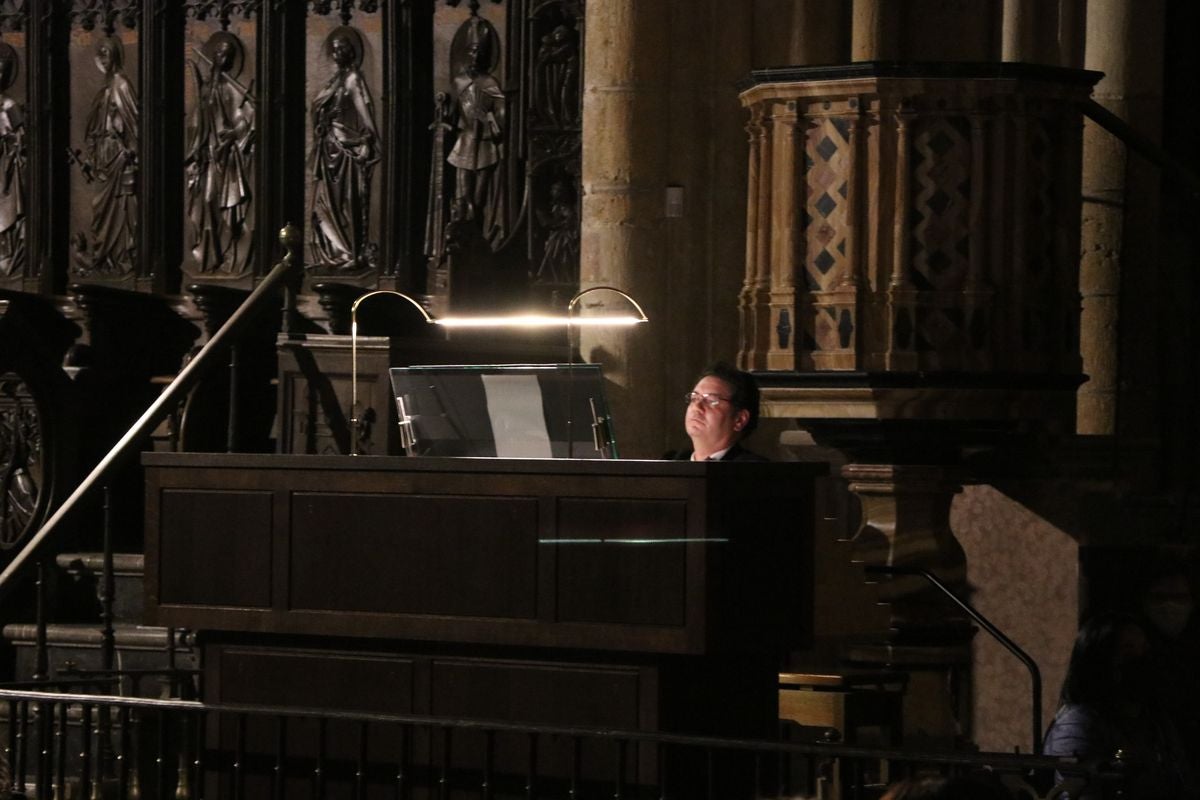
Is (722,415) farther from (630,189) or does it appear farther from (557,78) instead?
(557,78)

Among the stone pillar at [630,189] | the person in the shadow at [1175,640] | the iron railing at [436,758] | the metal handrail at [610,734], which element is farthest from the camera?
the stone pillar at [630,189]

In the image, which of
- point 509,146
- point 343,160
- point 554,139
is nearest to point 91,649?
point 343,160

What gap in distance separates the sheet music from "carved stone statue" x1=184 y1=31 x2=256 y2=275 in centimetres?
619

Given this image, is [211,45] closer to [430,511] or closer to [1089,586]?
[1089,586]

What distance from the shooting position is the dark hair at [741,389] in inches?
270

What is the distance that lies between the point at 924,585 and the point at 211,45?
224 inches

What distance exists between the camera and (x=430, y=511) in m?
6.15

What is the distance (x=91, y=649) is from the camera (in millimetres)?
10422

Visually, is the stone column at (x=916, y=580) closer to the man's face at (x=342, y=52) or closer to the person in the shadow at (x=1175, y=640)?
the person in the shadow at (x=1175, y=640)

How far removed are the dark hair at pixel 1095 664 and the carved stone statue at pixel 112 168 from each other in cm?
757

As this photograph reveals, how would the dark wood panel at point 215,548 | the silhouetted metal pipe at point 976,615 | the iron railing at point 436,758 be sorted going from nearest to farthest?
the iron railing at point 436,758 → the dark wood panel at point 215,548 → the silhouetted metal pipe at point 976,615

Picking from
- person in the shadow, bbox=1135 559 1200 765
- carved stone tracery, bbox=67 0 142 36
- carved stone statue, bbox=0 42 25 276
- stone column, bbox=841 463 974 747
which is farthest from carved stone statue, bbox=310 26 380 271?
person in the shadow, bbox=1135 559 1200 765

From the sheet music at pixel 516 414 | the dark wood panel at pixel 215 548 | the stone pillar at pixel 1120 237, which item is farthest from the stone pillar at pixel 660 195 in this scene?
the dark wood panel at pixel 215 548

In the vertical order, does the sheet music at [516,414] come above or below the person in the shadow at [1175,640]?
above
